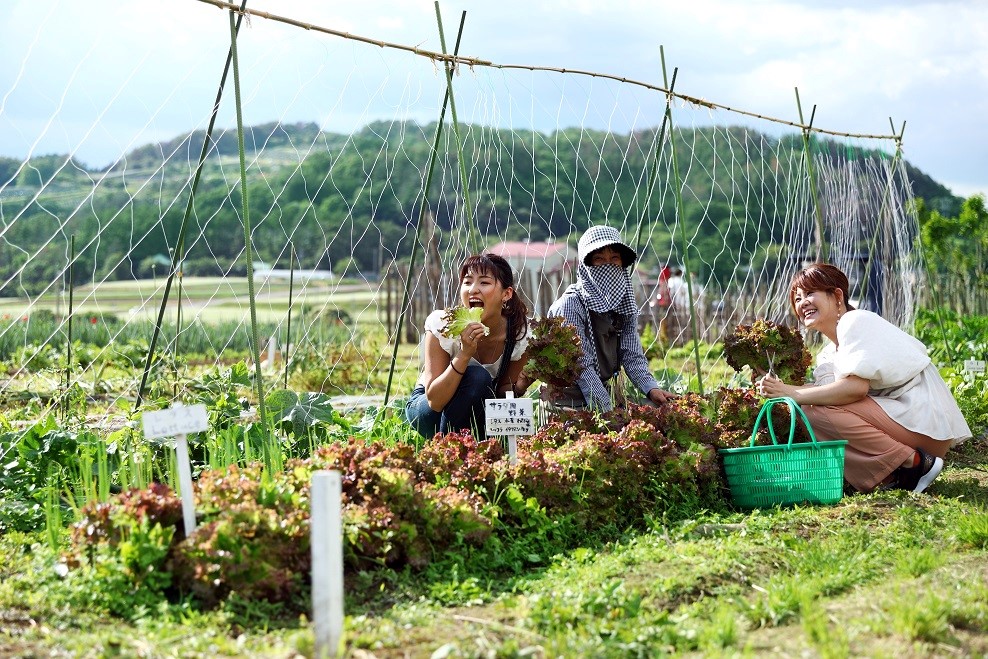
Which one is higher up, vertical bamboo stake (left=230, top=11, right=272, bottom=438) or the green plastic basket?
vertical bamboo stake (left=230, top=11, right=272, bottom=438)

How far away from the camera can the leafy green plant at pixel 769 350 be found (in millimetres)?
4551

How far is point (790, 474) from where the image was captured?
12.7ft

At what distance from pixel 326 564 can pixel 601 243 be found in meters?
2.54

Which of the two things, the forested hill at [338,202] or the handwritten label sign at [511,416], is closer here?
the handwritten label sign at [511,416]

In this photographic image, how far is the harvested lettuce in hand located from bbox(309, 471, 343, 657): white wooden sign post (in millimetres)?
1700

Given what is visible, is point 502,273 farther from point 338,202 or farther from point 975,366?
point 338,202

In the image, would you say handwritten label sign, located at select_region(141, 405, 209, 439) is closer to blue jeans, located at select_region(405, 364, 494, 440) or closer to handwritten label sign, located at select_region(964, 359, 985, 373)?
blue jeans, located at select_region(405, 364, 494, 440)

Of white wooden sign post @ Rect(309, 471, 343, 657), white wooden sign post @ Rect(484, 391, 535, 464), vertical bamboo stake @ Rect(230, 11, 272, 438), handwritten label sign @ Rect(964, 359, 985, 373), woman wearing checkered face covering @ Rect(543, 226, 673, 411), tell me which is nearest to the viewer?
white wooden sign post @ Rect(309, 471, 343, 657)

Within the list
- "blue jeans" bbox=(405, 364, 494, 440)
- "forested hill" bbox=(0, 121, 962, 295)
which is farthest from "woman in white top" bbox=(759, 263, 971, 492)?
"forested hill" bbox=(0, 121, 962, 295)

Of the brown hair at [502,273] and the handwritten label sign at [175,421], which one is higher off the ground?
the brown hair at [502,273]

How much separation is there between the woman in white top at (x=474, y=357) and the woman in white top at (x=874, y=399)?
1117mm

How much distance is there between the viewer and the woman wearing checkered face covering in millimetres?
4461

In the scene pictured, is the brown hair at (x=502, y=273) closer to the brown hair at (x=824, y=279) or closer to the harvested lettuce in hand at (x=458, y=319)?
the harvested lettuce in hand at (x=458, y=319)

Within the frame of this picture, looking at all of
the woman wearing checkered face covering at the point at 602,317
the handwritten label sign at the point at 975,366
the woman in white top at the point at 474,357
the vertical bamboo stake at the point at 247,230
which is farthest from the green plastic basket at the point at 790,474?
the handwritten label sign at the point at 975,366
